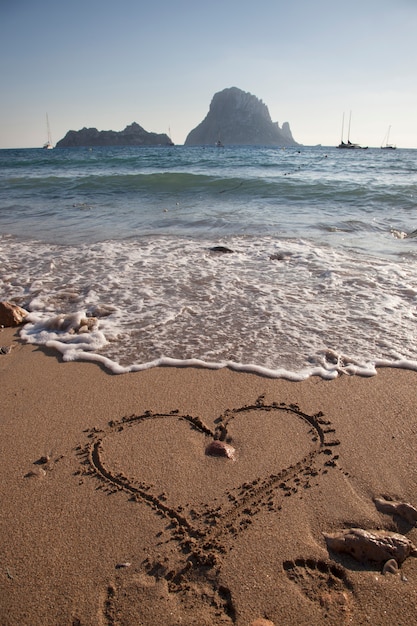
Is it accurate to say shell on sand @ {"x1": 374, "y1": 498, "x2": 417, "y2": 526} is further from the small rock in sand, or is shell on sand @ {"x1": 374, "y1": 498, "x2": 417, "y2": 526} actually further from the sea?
the sea

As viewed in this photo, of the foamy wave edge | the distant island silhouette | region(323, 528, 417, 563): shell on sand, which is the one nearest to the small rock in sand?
region(323, 528, 417, 563): shell on sand

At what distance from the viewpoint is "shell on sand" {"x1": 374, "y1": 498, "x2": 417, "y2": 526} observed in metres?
1.74

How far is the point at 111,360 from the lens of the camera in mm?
3088

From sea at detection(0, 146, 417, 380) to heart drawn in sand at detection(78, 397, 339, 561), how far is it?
56 centimetres

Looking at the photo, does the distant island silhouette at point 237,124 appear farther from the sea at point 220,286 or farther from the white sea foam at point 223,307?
the white sea foam at point 223,307

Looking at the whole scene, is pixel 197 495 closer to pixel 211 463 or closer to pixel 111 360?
pixel 211 463

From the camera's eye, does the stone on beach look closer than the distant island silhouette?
Yes

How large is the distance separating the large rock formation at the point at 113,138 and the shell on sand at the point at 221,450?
127572 millimetres

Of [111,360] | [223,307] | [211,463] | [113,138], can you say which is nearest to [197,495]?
[211,463]

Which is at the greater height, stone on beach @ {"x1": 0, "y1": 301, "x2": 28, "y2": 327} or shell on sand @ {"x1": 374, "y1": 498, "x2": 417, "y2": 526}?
stone on beach @ {"x1": 0, "y1": 301, "x2": 28, "y2": 327}

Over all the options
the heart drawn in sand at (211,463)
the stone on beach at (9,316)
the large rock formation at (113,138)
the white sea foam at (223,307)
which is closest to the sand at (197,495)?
the heart drawn in sand at (211,463)

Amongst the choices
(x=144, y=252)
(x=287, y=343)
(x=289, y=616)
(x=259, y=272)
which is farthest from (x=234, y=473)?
(x=144, y=252)

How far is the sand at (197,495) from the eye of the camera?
56.9 inches

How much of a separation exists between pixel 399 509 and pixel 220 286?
10.1 ft
